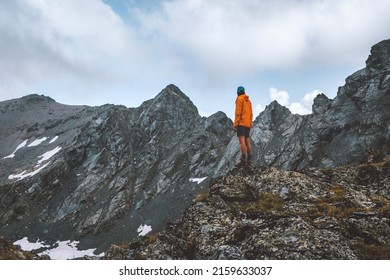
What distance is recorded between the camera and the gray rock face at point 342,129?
64.4 meters

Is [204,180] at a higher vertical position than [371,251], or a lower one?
higher

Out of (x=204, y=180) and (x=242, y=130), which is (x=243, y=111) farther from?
(x=204, y=180)

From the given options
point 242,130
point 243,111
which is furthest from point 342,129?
point 243,111

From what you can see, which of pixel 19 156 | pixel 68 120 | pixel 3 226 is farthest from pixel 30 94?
pixel 3 226

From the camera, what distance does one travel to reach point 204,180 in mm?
89062

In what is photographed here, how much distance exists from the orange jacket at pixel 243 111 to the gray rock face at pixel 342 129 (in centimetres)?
4588

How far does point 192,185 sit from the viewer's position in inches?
3482

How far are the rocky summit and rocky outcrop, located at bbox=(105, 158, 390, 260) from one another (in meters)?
0.05

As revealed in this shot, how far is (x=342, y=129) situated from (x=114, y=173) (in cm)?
6507

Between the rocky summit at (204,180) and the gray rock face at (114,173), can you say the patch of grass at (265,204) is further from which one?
the gray rock face at (114,173)

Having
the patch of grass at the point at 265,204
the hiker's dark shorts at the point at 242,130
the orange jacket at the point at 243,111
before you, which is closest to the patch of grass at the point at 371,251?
the patch of grass at the point at 265,204

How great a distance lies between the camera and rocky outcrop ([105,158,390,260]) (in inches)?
456

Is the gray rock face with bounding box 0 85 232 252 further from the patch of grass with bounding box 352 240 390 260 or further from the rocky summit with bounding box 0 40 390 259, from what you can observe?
the patch of grass with bounding box 352 240 390 260

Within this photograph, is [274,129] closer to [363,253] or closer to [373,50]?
[373,50]
